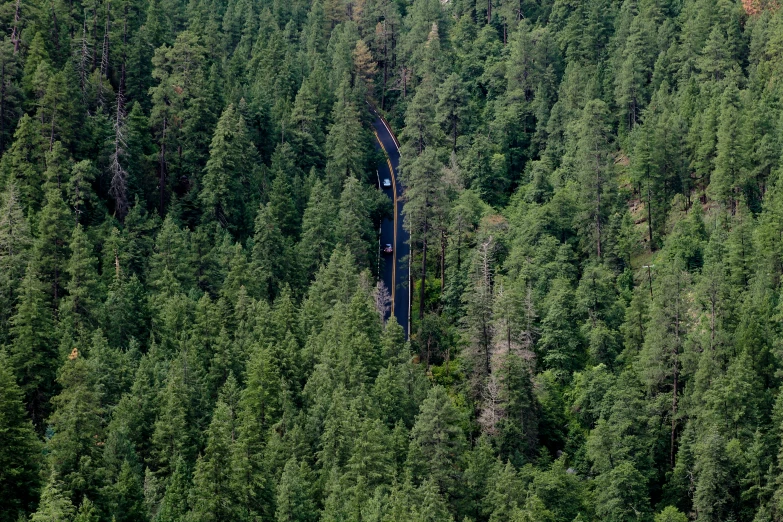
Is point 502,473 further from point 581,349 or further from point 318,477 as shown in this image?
point 581,349

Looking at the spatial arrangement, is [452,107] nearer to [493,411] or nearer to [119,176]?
[119,176]

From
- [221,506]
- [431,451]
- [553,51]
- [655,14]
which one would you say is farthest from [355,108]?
[221,506]

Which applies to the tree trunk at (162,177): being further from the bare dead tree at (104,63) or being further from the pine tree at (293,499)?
the pine tree at (293,499)

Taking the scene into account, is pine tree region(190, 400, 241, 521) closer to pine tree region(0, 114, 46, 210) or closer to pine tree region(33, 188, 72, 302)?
pine tree region(33, 188, 72, 302)

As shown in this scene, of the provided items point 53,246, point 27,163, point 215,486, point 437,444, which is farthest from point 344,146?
point 215,486

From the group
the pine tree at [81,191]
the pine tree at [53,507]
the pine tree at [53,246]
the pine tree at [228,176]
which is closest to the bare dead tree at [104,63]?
the pine tree at [228,176]

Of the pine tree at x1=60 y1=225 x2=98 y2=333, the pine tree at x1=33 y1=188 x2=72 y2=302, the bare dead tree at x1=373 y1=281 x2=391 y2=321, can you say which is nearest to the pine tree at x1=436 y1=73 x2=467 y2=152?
the bare dead tree at x1=373 y1=281 x2=391 y2=321
